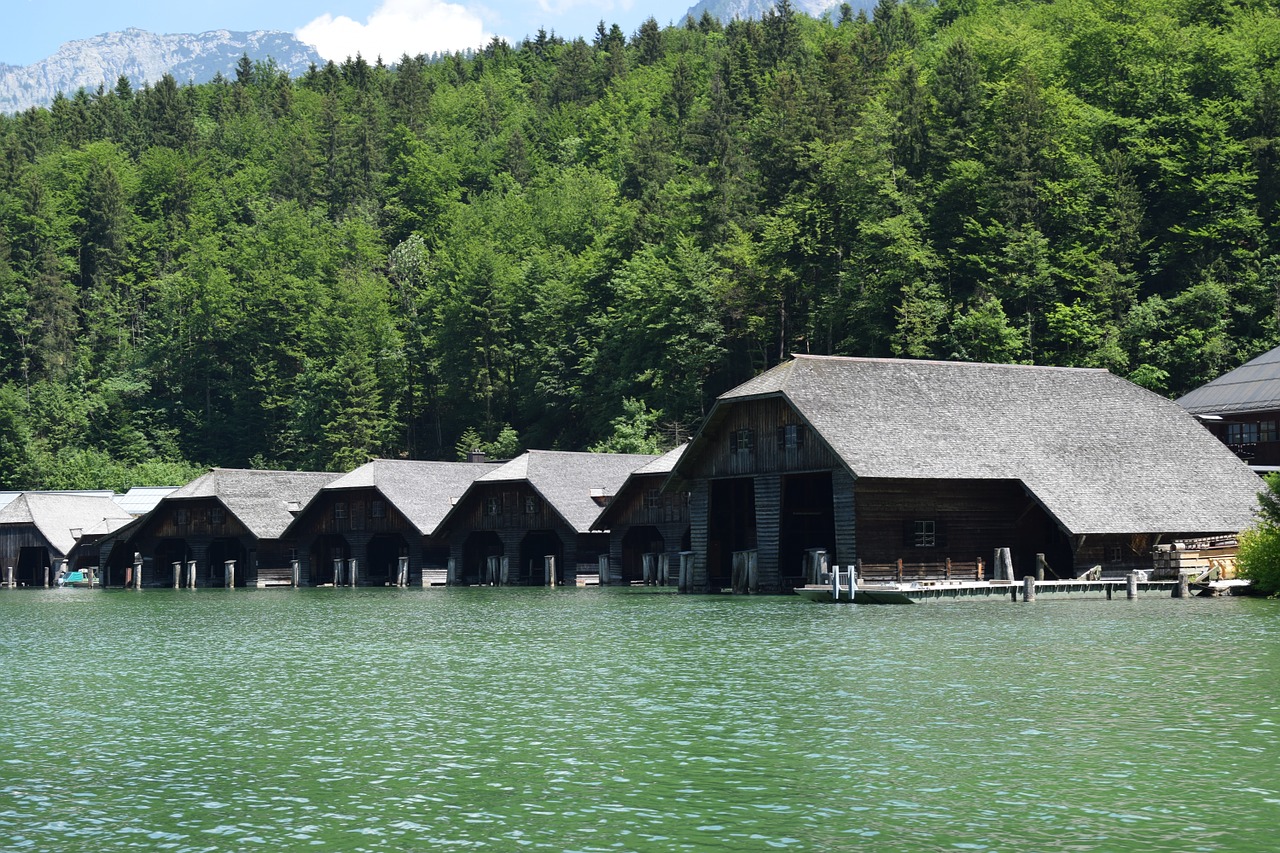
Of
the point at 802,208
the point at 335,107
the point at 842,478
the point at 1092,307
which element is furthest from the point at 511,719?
the point at 335,107

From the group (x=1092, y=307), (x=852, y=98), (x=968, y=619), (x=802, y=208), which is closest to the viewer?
(x=968, y=619)

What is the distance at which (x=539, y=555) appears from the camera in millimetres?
84562

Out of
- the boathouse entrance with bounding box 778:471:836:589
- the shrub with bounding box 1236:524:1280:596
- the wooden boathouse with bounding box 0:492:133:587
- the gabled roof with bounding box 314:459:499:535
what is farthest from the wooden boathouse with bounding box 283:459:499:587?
the shrub with bounding box 1236:524:1280:596

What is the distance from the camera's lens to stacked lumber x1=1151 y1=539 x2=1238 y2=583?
53.5 meters

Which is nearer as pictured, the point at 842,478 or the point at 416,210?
the point at 842,478

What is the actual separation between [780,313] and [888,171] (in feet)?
37.1

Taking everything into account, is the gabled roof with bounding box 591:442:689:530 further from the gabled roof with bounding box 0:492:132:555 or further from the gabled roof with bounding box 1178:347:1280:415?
the gabled roof with bounding box 0:492:132:555

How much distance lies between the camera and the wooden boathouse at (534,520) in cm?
7856

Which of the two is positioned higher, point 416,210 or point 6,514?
point 416,210

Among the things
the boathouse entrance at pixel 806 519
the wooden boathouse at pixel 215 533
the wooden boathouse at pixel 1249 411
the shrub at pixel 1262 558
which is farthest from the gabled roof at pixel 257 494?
the shrub at pixel 1262 558

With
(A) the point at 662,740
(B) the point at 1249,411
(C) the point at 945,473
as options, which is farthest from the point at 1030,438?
(A) the point at 662,740

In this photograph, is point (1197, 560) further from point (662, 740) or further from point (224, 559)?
point (224, 559)

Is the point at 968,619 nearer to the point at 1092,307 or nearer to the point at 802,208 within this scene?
the point at 1092,307

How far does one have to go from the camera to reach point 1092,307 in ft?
292
